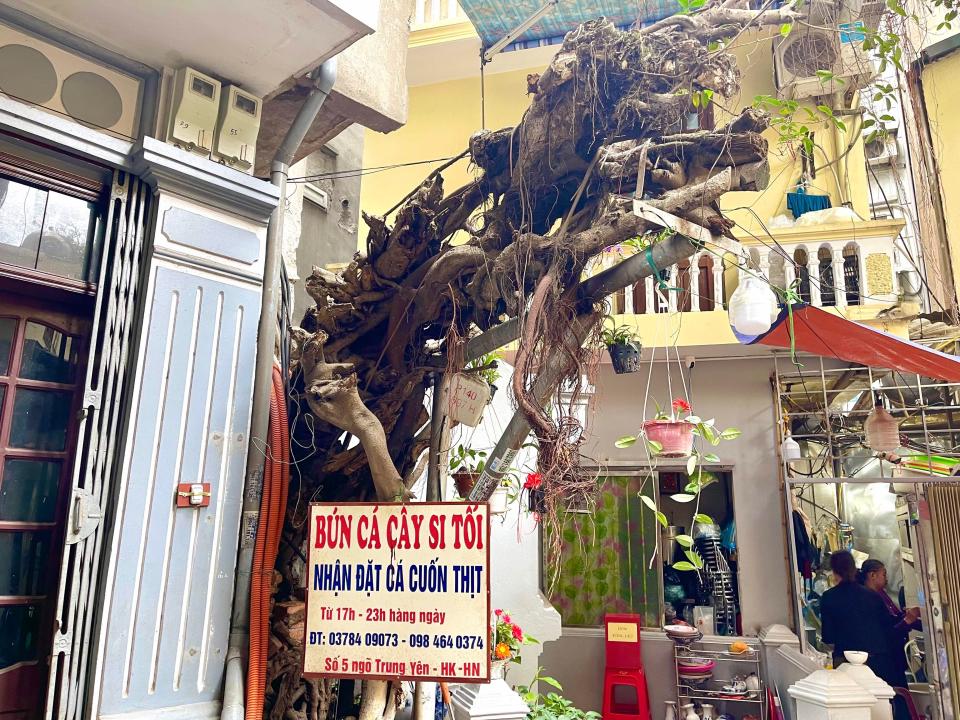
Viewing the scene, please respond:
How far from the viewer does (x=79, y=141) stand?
11.0 ft

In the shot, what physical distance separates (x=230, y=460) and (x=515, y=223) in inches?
82.8

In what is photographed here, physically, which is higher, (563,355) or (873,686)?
(563,355)

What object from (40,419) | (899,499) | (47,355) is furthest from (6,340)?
(899,499)

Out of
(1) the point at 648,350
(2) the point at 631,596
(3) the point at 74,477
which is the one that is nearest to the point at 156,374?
(3) the point at 74,477

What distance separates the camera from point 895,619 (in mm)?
7613

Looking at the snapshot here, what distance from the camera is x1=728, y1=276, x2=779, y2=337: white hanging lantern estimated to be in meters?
3.42

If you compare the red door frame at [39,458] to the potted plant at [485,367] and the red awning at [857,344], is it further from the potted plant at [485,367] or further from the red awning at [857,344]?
the red awning at [857,344]

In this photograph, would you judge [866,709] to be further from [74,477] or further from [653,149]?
[74,477]

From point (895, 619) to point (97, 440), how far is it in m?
8.38

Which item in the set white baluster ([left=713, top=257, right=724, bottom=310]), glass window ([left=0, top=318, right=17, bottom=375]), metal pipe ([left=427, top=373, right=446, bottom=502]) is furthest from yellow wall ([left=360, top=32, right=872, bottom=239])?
glass window ([left=0, top=318, right=17, bottom=375])

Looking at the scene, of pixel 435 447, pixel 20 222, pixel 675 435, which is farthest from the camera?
pixel 675 435

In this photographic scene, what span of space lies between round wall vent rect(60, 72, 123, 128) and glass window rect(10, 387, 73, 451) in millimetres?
1444

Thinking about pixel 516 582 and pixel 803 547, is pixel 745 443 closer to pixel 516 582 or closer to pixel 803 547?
pixel 803 547

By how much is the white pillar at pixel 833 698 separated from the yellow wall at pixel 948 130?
5504 mm
